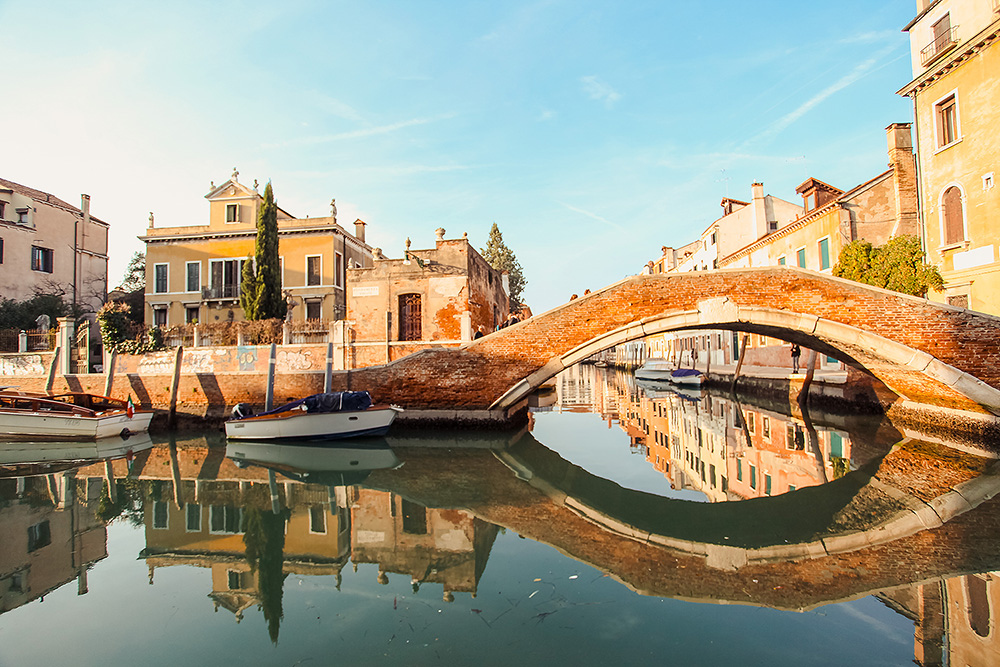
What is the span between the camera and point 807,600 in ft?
13.3

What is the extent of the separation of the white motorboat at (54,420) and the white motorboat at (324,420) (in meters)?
3.56

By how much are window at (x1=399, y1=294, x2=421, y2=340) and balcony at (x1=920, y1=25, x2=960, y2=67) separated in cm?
1408

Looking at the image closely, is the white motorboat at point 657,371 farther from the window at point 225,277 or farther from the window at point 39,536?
the window at point 39,536

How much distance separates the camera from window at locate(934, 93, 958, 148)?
39.1 feet

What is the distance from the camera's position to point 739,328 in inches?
455

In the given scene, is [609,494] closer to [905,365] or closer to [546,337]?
[546,337]

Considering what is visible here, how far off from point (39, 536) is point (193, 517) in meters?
1.48

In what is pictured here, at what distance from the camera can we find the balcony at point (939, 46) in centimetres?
1177

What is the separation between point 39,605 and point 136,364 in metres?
12.2

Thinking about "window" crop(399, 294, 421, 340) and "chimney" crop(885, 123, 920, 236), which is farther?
"window" crop(399, 294, 421, 340)

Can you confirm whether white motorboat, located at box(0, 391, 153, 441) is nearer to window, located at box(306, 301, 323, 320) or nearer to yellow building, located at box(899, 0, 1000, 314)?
window, located at box(306, 301, 323, 320)

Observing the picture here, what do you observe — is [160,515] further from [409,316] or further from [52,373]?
[52,373]

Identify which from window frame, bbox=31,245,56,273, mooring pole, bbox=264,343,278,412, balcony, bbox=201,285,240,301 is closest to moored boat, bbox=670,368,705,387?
mooring pole, bbox=264,343,278,412

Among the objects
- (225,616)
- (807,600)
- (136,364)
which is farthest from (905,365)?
(136,364)
